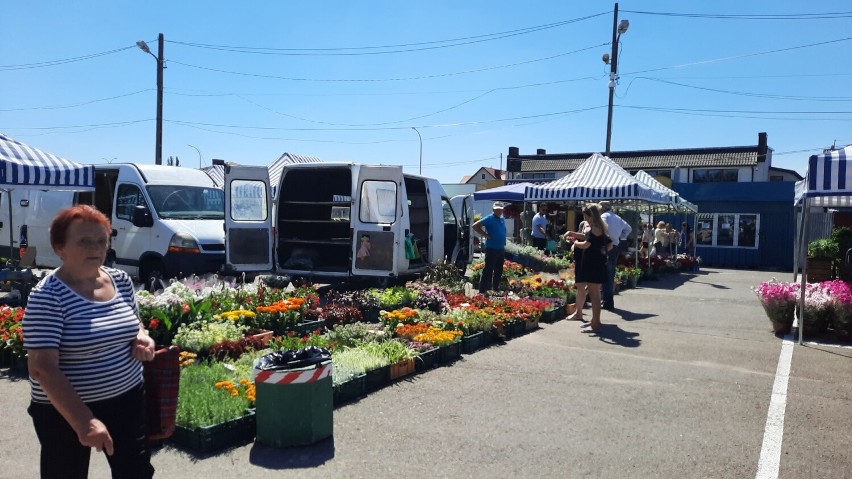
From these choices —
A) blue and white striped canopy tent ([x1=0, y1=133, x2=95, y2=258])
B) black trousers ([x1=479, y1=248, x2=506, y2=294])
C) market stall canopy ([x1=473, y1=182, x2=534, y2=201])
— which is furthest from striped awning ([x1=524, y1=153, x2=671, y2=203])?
blue and white striped canopy tent ([x1=0, y1=133, x2=95, y2=258])

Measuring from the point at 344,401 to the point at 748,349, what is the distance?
5.83 metres

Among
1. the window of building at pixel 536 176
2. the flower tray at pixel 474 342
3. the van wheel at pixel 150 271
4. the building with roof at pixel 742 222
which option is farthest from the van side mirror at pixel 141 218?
the window of building at pixel 536 176

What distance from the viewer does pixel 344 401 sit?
597 centimetres

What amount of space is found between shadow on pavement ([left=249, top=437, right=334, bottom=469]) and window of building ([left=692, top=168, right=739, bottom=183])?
46.1m

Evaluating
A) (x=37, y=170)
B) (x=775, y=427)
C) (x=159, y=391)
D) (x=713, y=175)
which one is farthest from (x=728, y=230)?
(x=159, y=391)

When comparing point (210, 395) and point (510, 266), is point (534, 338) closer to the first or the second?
point (210, 395)

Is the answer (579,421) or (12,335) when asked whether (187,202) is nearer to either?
(12,335)

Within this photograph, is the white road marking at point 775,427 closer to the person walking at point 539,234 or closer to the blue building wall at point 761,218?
the person walking at point 539,234

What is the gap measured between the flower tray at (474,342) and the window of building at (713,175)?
42.0m

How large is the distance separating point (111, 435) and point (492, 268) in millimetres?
9936

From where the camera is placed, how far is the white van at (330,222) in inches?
468

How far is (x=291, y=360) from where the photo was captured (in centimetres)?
518

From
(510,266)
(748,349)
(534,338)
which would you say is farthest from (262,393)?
(510,266)

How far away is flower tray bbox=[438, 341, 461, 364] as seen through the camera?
7586mm
